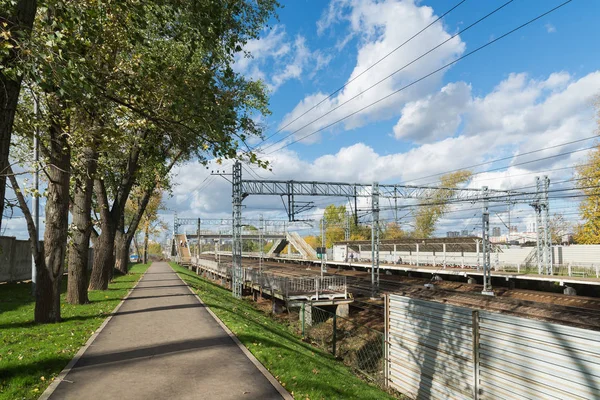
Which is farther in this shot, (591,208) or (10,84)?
(591,208)

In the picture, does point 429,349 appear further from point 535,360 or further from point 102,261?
point 102,261

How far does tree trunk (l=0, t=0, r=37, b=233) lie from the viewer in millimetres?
4781

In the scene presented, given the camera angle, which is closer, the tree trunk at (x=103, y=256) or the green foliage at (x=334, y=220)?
the tree trunk at (x=103, y=256)

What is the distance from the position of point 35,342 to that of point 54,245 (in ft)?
10.5

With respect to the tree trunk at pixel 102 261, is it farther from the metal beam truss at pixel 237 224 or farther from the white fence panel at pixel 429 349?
the white fence panel at pixel 429 349

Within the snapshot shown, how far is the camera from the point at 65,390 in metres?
6.31

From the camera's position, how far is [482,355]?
7406 millimetres

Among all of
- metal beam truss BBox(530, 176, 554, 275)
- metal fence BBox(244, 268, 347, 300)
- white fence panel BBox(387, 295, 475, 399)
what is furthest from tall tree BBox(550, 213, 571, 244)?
white fence panel BBox(387, 295, 475, 399)

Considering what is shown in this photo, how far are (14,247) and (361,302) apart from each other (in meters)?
20.0

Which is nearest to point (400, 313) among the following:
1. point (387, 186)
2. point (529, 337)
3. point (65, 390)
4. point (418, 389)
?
point (418, 389)

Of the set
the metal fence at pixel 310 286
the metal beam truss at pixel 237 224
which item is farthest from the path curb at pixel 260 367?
the metal beam truss at pixel 237 224

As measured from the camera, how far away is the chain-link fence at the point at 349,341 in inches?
479

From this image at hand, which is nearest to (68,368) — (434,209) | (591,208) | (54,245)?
(54,245)

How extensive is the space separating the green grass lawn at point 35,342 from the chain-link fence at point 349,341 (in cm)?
711
